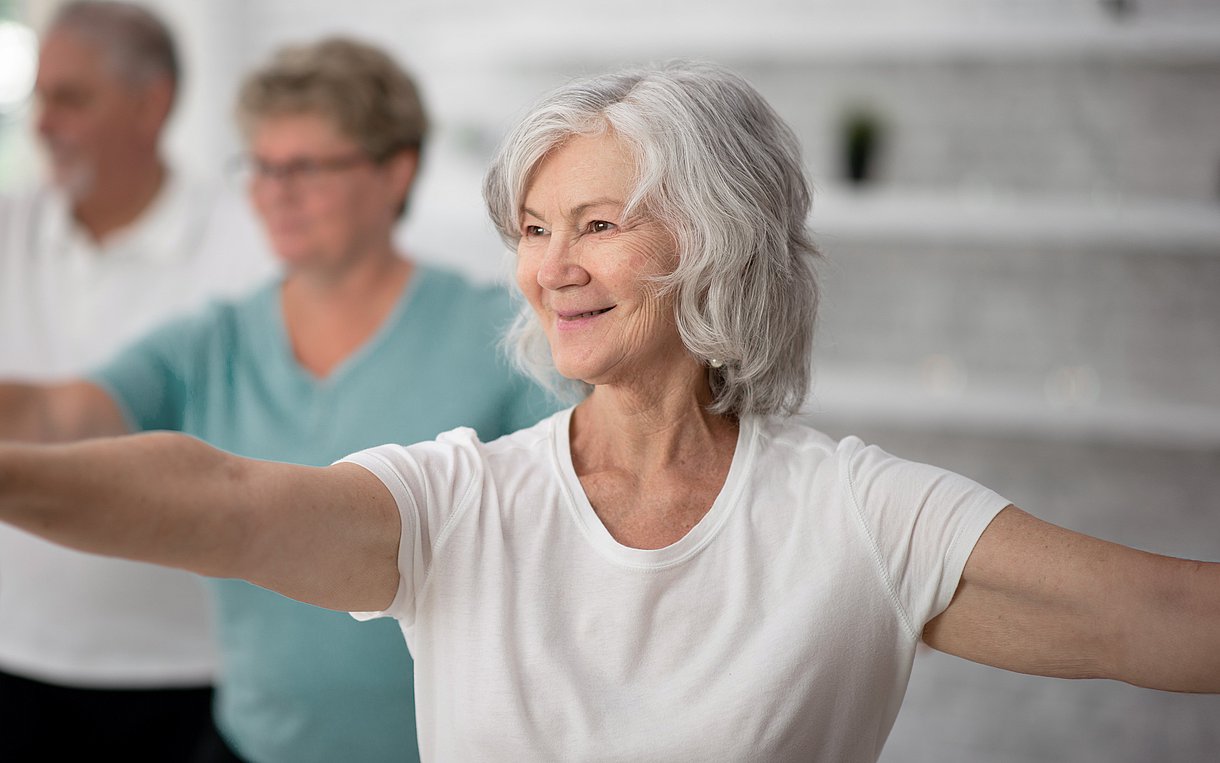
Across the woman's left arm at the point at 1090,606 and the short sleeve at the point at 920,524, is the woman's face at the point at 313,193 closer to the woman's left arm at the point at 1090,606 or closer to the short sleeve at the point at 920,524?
the short sleeve at the point at 920,524

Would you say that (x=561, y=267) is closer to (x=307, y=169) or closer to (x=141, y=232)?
(x=307, y=169)

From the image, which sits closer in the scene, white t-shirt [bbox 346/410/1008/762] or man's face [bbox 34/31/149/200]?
white t-shirt [bbox 346/410/1008/762]

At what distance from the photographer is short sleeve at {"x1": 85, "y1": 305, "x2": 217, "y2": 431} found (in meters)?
1.34

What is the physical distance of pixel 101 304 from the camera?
1794 millimetres

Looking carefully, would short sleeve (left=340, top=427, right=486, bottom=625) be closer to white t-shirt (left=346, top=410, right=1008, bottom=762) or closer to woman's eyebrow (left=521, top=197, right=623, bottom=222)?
white t-shirt (left=346, top=410, right=1008, bottom=762)

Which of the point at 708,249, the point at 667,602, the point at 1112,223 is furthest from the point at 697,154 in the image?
the point at 1112,223

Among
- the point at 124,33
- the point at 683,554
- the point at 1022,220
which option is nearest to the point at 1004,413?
the point at 1022,220

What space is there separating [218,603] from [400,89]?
72 cm

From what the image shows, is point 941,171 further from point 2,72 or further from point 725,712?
point 2,72

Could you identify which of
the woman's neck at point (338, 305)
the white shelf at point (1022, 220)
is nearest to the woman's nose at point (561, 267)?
the woman's neck at point (338, 305)

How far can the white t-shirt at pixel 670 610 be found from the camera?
860 millimetres

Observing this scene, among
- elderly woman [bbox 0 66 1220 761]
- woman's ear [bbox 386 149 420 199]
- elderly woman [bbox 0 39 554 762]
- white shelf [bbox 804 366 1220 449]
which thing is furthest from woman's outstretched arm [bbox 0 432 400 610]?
white shelf [bbox 804 366 1220 449]

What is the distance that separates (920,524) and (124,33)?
159cm

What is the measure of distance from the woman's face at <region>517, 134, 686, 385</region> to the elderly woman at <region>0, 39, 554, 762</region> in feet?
0.89
